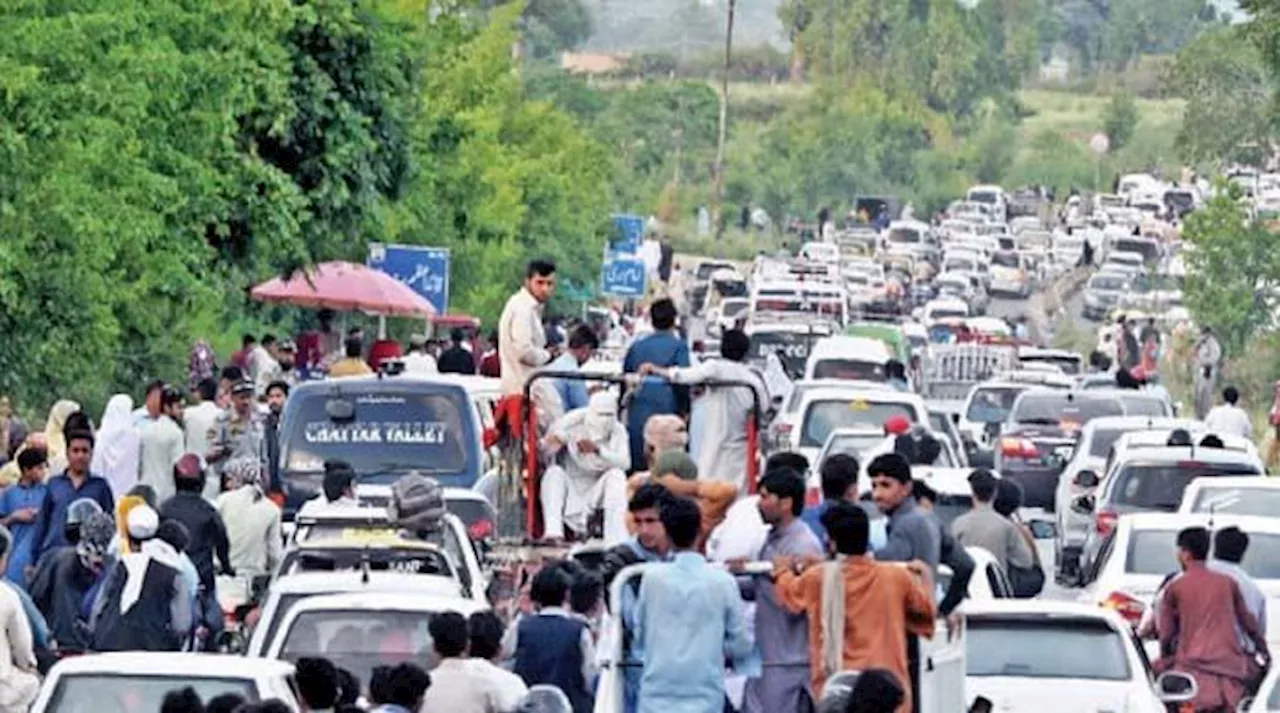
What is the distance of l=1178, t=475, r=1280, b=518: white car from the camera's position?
29.5m

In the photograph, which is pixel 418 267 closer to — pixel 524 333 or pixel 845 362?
pixel 845 362

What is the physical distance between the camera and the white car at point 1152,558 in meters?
25.7

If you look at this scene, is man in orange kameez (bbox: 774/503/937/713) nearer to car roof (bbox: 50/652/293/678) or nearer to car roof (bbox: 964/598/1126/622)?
car roof (bbox: 50/652/293/678)

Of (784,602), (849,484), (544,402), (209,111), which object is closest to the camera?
(784,602)

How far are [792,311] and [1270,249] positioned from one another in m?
12.5

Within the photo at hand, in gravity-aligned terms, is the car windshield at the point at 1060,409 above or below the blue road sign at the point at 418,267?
below

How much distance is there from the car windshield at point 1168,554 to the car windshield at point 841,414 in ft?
35.6

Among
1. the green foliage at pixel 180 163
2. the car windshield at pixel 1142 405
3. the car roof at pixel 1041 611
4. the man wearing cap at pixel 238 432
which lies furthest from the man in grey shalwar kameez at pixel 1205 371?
the car roof at pixel 1041 611

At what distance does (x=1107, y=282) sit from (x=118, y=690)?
95506 millimetres

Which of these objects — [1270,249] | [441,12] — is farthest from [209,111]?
[1270,249]

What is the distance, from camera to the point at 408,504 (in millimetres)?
21906

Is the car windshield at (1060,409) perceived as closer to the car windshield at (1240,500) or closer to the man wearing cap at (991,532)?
the car windshield at (1240,500)

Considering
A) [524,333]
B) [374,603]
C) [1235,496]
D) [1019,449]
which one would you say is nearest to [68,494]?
[524,333]

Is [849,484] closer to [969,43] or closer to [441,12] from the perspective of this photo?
[441,12]
